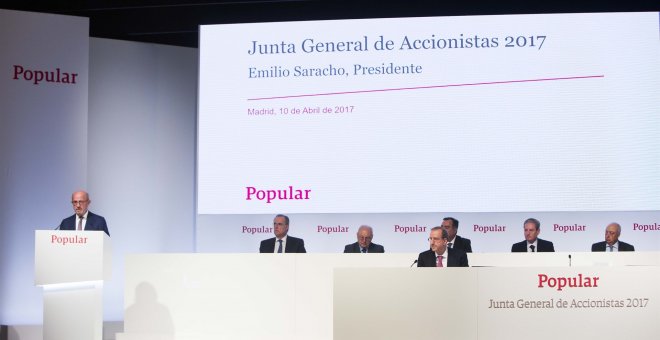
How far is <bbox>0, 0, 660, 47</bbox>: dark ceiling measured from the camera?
348 inches

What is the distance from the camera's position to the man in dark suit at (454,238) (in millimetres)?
7844

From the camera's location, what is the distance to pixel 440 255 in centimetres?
550

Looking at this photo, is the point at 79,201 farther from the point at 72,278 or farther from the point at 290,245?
the point at 290,245

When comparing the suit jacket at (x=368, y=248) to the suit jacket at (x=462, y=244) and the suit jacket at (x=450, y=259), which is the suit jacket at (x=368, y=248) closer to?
the suit jacket at (x=462, y=244)

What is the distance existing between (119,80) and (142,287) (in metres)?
3.25

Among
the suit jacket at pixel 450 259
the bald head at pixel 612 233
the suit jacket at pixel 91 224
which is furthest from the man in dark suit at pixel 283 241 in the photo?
the bald head at pixel 612 233

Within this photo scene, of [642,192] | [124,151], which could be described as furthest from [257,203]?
[642,192]

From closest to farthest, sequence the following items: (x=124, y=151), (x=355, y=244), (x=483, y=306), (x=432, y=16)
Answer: (x=483, y=306), (x=355, y=244), (x=432, y=16), (x=124, y=151)

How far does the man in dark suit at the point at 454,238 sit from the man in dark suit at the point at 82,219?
115 inches

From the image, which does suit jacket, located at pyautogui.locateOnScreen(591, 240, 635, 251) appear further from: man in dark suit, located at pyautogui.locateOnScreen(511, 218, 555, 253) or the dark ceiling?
the dark ceiling

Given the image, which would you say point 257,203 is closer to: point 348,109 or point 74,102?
point 348,109

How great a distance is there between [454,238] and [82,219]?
10.4ft

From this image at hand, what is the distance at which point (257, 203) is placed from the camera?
841 centimetres

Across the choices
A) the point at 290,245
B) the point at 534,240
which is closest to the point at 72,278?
the point at 290,245
